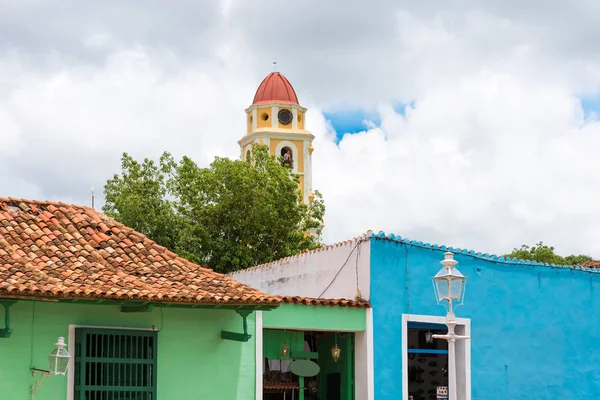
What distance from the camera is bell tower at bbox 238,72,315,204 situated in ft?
185

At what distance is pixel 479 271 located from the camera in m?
17.0

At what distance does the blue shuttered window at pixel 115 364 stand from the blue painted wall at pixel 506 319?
403 centimetres

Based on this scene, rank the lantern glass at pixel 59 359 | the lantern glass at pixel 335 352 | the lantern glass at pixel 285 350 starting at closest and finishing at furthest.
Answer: the lantern glass at pixel 59 359 → the lantern glass at pixel 285 350 → the lantern glass at pixel 335 352

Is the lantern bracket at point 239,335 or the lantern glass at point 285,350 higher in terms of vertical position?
the lantern bracket at point 239,335

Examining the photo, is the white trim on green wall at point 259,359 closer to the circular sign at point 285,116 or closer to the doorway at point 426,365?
the doorway at point 426,365

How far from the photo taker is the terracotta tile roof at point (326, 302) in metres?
14.9

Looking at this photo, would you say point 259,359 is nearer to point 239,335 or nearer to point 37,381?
point 239,335

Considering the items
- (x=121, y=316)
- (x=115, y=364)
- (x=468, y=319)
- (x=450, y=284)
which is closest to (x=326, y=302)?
(x=468, y=319)

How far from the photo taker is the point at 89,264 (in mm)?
13273

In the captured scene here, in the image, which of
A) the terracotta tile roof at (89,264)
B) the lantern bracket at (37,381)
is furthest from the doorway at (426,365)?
the lantern bracket at (37,381)

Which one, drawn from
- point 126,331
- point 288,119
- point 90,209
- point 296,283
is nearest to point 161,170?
point 296,283

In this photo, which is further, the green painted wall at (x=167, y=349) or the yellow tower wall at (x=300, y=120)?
the yellow tower wall at (x=300, y=120)

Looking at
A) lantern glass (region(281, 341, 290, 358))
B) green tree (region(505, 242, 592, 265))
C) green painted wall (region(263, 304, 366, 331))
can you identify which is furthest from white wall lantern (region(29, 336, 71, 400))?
green tree (region(505, 242, 592, 265))

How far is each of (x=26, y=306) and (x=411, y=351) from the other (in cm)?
662
